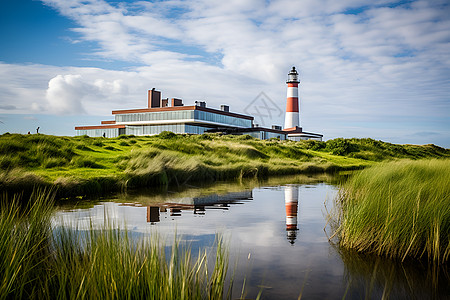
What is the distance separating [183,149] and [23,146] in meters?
11.3

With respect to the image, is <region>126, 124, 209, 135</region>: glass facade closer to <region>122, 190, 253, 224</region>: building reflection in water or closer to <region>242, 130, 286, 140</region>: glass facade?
<region>242, 130, 286, 140</region>: glass facade

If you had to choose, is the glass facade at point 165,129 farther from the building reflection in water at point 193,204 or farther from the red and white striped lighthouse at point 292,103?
the building reflection in water at point 193,204

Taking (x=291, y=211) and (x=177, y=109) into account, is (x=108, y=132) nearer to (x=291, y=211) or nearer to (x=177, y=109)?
(x=177, y=109)

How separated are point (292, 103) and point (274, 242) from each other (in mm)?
75747

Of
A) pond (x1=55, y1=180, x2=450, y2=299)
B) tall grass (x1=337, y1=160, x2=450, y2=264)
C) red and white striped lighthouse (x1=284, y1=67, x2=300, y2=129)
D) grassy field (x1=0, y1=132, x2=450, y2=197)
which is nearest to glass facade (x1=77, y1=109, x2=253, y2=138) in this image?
red and white striped lighthouse (x1=284, y1=67, x2=300, y2=129)

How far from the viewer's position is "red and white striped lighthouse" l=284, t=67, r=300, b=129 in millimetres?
80125

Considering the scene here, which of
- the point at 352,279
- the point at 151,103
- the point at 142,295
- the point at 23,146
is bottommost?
the point at 352,279

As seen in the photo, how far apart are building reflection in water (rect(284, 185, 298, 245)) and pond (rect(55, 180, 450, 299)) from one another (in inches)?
1.0

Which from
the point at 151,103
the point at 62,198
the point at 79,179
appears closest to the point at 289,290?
the point at 62,198

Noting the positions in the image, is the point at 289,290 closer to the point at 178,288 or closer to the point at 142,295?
the point at 178,288

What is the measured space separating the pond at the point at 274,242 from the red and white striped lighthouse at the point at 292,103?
222 feet

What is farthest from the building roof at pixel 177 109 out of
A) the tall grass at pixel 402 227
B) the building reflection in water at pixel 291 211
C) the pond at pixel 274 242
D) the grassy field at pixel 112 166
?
the tall grass at pixel 402 227

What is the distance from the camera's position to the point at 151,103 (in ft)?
247

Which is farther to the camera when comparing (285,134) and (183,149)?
(285,134)
